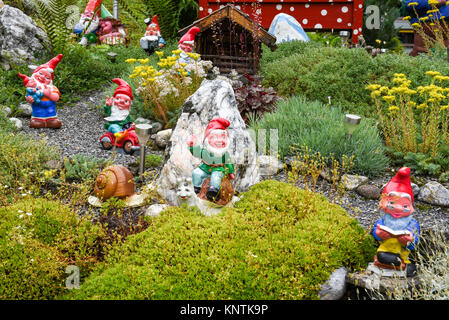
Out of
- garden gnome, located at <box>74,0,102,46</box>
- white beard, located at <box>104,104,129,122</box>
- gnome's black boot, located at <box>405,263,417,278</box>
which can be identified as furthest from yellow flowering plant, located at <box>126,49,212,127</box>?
garden gnome, located at <box>74,0,102,46</box>

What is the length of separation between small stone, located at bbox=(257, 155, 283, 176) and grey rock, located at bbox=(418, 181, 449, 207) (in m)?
1.61

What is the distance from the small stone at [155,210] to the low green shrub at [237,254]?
0.57ft

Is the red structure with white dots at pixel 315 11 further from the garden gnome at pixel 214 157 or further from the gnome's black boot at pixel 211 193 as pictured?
the gnome's black boot at pixel 211 193

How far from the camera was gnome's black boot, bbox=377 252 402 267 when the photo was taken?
317 cm

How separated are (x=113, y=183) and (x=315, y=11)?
9351 millimetres

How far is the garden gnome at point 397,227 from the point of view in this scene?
3.17 meters

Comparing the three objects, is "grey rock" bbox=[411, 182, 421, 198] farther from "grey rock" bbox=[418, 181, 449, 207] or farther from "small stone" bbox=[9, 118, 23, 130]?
"small stone" bbox=[9, 118, 23, 130]

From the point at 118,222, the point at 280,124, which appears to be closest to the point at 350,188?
the point at 280,124

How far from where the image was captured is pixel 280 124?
17.5 feet

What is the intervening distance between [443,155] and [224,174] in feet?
9.99

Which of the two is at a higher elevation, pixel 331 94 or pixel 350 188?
pixel 331 94

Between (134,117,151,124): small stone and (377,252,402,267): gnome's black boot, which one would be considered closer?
(377,252,402,267): gnome's black boot
